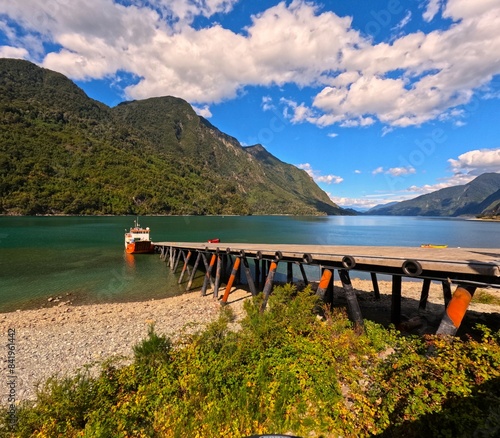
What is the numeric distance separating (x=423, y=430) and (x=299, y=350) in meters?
3.24

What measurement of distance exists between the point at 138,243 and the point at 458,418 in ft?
144

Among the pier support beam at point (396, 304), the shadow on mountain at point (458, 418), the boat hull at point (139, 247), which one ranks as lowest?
the boat hull at point (139, 247)

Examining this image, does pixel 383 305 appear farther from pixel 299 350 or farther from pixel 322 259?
pixel 299 350

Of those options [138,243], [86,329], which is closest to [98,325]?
[86,329]

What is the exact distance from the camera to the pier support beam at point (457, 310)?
23.1ft

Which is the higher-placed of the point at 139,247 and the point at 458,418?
the point at 458,418

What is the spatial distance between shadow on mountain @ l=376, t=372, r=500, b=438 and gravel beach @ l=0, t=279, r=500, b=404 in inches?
246

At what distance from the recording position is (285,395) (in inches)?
212

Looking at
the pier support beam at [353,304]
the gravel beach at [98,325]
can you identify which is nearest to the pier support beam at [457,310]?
A: the pier support beam at [353,304]

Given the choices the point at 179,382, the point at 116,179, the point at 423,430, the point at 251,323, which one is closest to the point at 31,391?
the point at 179,382

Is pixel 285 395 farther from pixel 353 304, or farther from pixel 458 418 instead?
pixel 353 304

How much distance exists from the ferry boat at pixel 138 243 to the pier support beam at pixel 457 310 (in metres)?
42.2

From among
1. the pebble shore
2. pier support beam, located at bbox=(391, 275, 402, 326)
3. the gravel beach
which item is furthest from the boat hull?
pier support beam, located at bbox=(391, 275, 402, 326)

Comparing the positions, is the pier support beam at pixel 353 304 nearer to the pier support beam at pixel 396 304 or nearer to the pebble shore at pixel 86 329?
the pier support beam at pixel 396 304
